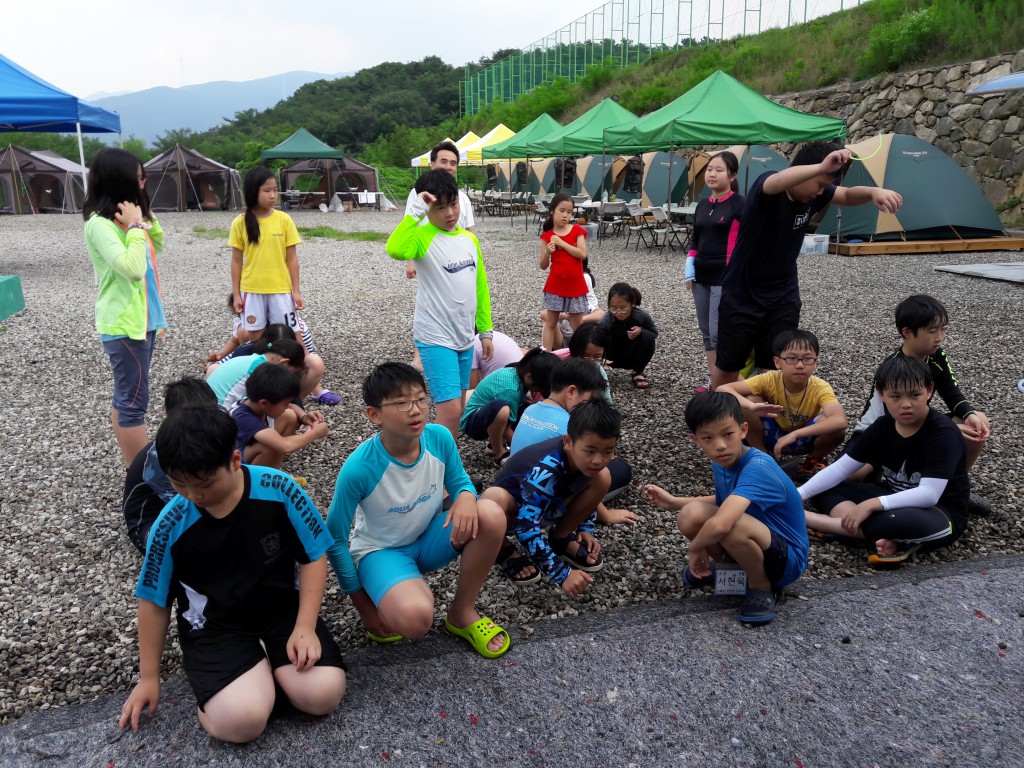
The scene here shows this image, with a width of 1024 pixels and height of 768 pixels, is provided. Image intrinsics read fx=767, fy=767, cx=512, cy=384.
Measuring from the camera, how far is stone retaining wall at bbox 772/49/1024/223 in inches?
576

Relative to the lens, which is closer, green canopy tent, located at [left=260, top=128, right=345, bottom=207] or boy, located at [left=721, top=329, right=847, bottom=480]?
boy, located at [left=721, top=329, right=847, bottom=480]

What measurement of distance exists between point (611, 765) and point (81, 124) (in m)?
14.4

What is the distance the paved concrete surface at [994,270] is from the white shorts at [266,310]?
895 cm

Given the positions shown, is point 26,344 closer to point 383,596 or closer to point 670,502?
point 383,596

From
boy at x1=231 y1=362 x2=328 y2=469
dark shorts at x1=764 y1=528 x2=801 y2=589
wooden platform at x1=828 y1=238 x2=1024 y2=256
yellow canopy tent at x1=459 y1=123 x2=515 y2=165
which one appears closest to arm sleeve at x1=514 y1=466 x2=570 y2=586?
dark shorts at x1=764 y1=528 x2=801 y2=589

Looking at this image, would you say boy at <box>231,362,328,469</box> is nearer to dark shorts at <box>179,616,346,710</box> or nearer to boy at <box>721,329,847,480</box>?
dark shorts at <box>179,616,346,710</box>

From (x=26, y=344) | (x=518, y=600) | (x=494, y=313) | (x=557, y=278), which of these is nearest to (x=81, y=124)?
(x=26, y=344)

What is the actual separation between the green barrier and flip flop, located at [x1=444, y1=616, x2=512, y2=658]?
8372 millimetres

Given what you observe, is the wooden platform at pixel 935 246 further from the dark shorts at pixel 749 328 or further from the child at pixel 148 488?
the child at pixel 148 488

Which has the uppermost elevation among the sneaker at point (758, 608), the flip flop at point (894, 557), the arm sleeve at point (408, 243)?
the arm sleeve at point (408, 243)

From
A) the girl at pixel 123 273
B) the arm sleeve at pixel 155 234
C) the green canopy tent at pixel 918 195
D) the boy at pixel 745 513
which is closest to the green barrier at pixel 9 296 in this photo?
the arm sleeve at pixel 155 234

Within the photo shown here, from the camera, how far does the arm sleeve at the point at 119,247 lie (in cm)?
356

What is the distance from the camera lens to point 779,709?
2.31 m

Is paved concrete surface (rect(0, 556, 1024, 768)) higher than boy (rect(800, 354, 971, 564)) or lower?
lower
